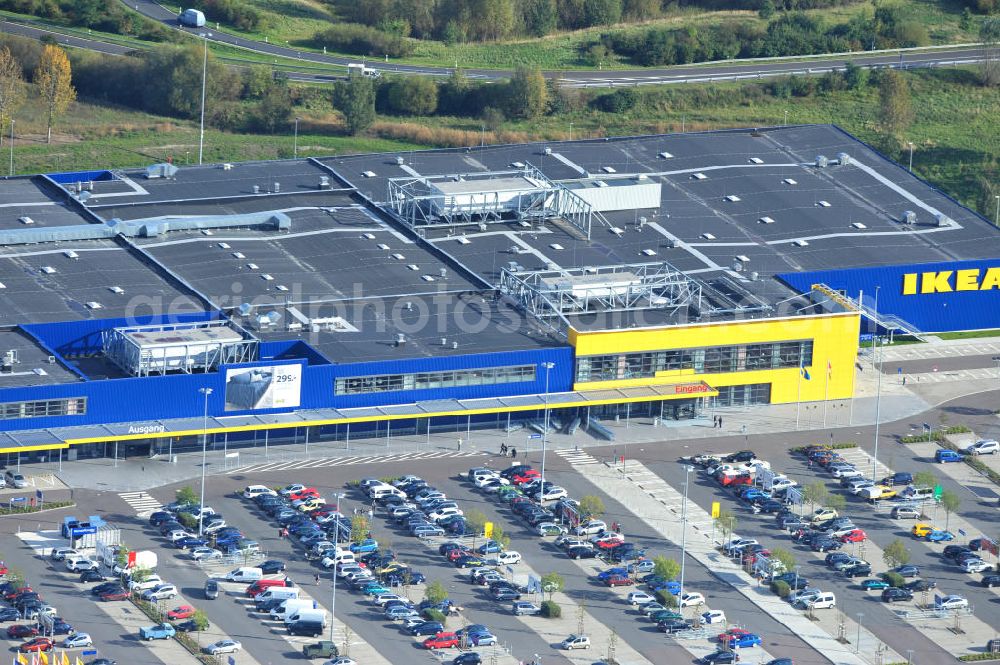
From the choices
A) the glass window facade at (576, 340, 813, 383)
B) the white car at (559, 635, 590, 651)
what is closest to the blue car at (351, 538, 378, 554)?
the white car at (559, 635, 590, 651)

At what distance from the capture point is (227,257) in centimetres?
18150

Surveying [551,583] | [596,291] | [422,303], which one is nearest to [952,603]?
[551,583]

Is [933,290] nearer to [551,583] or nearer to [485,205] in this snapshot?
[485,205]

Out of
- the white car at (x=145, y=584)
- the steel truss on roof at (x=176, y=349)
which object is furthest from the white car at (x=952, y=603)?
the steel truss on roof at (x=176, y=349)

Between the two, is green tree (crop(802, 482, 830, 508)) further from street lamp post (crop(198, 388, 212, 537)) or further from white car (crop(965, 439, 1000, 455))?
street lamp post (crop(198, 388, 212, 537))

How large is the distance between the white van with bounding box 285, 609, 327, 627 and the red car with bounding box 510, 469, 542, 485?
2622cm

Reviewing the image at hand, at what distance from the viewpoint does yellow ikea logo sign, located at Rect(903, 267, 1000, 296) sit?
191000mm

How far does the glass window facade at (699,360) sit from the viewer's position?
6742 inches

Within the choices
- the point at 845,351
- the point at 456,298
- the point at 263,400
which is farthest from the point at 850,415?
the point at 263,400

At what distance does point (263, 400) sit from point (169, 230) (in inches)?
1130

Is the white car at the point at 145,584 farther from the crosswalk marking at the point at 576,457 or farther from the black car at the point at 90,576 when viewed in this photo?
the crosswalk marking at the point at 576,457

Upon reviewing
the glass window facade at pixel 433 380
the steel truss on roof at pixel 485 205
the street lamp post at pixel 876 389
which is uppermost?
the steel truss on roof at pixel 485 205

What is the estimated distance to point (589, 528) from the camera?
15275cm

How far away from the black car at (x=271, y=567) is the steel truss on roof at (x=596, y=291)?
37.3m
